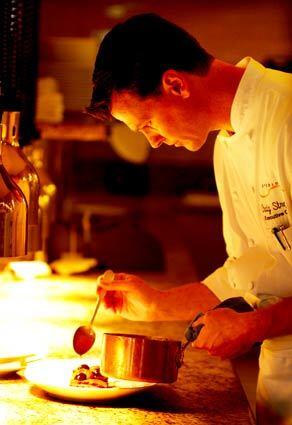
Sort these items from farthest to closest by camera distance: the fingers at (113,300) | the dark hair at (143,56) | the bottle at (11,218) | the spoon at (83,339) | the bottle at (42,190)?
the bottle at (42,190)
the fingers at (113,300)
the spoon at (83,339)
the dark hair at (143,56)
the bottle at (11,218)

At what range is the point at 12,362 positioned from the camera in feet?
7.79

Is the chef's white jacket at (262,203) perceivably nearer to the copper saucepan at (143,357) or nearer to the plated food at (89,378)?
the copper saucepan at (143,357)

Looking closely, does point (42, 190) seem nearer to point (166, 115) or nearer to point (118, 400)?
point (166, 115)

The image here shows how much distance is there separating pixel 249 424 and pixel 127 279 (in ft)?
2.28

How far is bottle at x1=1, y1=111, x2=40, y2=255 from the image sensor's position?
7.34 feet

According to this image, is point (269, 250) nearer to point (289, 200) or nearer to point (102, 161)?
point (289, 200)

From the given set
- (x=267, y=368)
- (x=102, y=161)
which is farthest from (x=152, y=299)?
(x=102, y=161)

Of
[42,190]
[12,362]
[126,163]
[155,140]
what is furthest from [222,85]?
[126,163]

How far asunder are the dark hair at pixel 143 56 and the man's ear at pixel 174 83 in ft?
0.04

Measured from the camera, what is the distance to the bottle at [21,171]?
2238 mm

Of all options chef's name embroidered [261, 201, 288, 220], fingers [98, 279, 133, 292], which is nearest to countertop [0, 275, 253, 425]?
fingers [98, 279, 133, 292]

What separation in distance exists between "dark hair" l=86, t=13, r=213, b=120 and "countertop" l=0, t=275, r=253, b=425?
774mm

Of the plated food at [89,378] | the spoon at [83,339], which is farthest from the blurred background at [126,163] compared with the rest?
the plated food at [89,378]

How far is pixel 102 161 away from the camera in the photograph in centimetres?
1028
